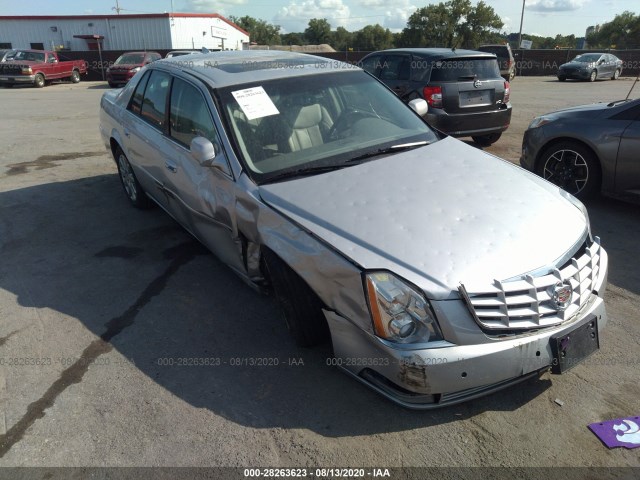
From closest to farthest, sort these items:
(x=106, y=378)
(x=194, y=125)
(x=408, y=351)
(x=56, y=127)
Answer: (x=408, y=351)
(x=106, y=378)
(x=194, y=125)
(x=56, y=127)

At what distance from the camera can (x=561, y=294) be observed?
2490mm

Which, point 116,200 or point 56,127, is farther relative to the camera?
point 56,127

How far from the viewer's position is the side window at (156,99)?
442cm

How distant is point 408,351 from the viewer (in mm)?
2338

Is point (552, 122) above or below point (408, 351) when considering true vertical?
above

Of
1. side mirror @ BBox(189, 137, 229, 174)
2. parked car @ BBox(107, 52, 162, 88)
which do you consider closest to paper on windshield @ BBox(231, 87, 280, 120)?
side mirror @ BBox(189, 137, 229, 174)

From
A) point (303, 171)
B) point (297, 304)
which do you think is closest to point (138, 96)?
point (303, 171)

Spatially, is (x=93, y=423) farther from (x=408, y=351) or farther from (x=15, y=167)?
(x=15, y=167)

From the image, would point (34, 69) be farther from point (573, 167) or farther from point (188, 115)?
point (573, 167)

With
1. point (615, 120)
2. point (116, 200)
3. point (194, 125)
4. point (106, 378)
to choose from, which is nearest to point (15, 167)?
point (116, 200)

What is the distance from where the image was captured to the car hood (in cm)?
245

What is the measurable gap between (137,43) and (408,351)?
47876 mm

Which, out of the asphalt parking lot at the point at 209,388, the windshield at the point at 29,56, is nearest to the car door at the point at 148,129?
the asphalt parking lot at the point at 209,388

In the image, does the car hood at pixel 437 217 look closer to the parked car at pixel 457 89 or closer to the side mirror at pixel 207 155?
the side mirror at pixel 207 155
